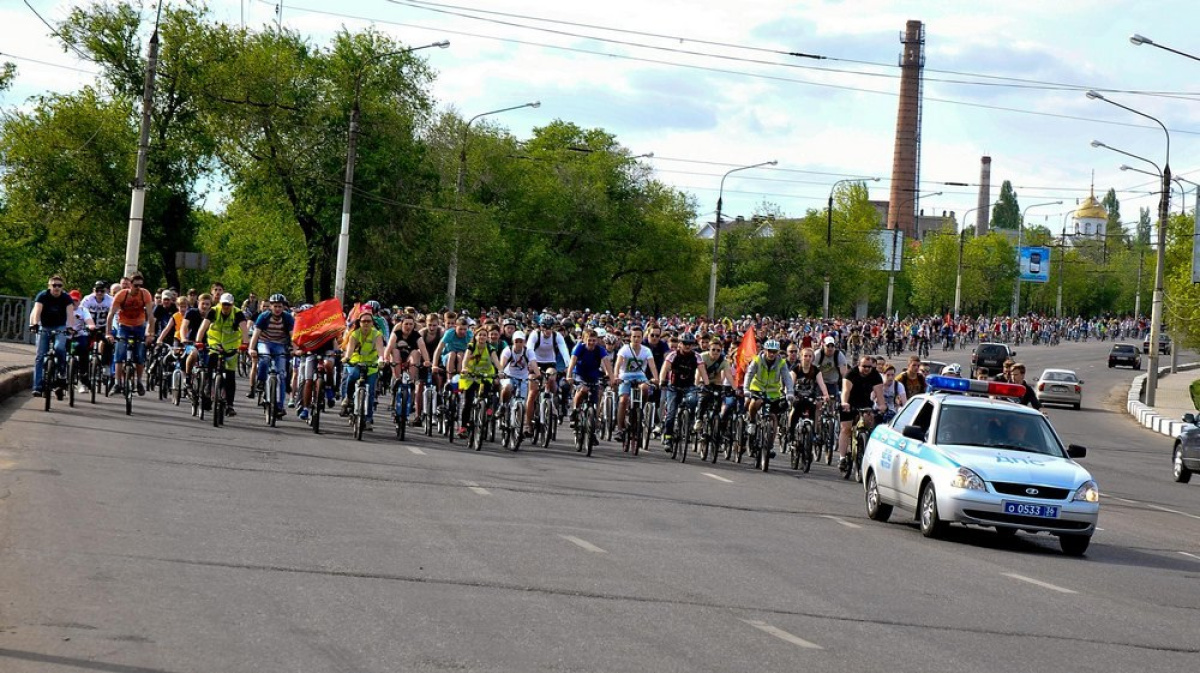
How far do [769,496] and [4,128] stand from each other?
48578mm

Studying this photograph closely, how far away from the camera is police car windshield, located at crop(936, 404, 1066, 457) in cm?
1639

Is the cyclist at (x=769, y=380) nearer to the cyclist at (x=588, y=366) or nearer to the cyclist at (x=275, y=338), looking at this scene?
the cyclist at (x=588, y=366)

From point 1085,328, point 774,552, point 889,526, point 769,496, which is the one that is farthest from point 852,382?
point 1085,328

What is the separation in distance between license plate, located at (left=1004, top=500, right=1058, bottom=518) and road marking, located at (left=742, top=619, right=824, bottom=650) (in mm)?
5994

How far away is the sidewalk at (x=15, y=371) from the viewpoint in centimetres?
2501

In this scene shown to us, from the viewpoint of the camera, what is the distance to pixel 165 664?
7.45 meters

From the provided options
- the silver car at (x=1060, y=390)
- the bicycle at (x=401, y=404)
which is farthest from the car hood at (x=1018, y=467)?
the silver car at (x=1060, y=390)

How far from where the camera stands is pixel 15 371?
27219 mm

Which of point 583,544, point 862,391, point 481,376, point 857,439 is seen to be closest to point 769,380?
point 862,391

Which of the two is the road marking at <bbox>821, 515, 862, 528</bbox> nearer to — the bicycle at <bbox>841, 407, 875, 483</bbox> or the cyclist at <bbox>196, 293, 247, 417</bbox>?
the bicycle at <bbox>841, 407, 875, 483</bbox>

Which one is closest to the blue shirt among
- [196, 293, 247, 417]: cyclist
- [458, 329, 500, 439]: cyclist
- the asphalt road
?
[458, 329, 500, 439]: cyclist

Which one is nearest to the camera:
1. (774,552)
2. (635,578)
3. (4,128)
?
(635,578)

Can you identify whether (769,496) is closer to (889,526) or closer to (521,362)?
(889,526)

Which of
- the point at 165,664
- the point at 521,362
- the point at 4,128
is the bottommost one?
the point at 165,664
